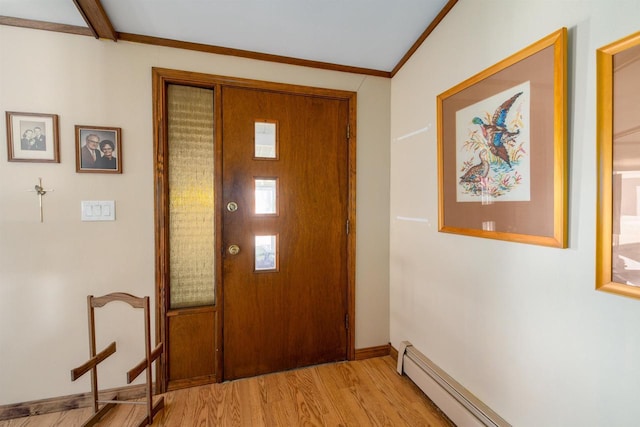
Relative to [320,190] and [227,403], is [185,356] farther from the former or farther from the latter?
→ [320,190]

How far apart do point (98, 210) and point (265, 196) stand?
0.99 m

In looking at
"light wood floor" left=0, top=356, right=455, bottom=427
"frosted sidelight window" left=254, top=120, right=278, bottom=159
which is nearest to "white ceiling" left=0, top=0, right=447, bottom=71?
"frosted sidelight window" left=254, top=120, right=278, bottom=159

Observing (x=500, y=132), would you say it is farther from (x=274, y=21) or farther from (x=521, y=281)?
(x=274, y=21)

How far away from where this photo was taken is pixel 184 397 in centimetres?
177

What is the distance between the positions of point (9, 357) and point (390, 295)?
2.42 meters

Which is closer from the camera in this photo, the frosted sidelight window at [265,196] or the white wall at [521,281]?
the white wall at [521,281]

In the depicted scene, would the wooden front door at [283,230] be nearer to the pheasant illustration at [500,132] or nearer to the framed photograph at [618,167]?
the pheasant illustration at [500,132]

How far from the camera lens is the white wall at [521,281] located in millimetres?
962

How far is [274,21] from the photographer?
5.50 ft

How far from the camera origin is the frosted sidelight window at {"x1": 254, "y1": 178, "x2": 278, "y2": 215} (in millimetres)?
1980

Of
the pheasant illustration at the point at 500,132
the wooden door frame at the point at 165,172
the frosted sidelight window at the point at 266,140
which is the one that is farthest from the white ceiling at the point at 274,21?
the pheasant illustration at the point at 500,132

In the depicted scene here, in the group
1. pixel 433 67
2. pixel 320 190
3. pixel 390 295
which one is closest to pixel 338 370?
pixel 390 295

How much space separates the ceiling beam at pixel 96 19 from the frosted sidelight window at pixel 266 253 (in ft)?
4.83

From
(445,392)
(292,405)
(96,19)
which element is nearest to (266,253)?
(292,405)
